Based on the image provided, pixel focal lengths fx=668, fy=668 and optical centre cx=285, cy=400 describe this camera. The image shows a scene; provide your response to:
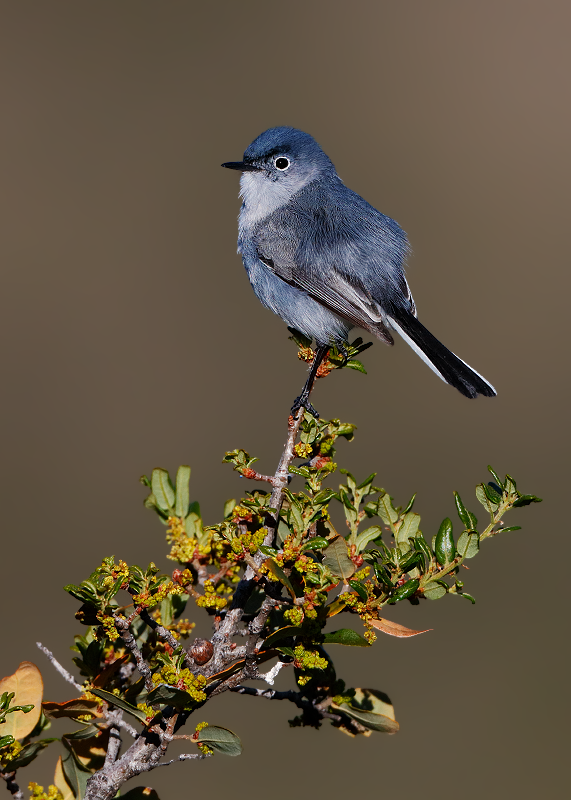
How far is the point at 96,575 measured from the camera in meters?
1.08

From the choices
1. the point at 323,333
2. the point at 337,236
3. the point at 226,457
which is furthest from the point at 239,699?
the point at 226,457

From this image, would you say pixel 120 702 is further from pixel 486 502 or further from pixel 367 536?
pixel 486 502

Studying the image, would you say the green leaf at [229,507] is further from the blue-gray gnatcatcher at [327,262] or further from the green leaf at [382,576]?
the blue-gray gnatcatcher at [327,262]

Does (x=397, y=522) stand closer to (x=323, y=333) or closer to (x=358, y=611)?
(x=358, y=611)

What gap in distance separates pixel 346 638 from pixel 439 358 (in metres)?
1.28

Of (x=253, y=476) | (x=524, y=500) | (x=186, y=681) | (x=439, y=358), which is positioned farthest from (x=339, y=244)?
(x=186, y=681)

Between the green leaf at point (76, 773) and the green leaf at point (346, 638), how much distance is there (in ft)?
1.69

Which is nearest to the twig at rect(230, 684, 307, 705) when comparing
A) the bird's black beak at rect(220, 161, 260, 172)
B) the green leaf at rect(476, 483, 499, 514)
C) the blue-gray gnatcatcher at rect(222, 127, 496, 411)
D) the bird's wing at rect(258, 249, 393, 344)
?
the green leaf at rect(476, 483, 499, 514)

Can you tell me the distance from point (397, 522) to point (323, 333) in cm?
118

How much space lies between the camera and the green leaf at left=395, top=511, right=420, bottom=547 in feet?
4.15

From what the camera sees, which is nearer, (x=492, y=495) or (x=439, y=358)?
(x=492, y=495)

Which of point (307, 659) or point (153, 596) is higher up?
point (153, 596)

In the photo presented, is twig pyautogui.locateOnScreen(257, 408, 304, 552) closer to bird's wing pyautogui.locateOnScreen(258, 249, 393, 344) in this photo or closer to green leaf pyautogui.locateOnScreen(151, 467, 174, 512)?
green leaf pyautogui.locateOnScreen(151, 467, 174, 512)

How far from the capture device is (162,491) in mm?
1484
